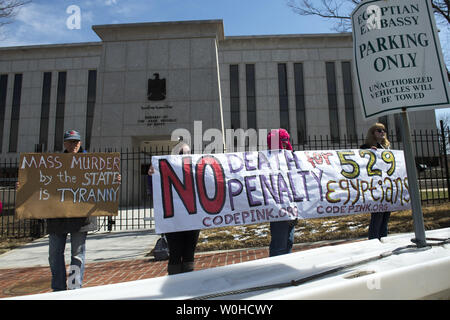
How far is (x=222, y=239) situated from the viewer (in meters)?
6.95

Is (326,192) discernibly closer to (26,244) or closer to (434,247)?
(434,247)

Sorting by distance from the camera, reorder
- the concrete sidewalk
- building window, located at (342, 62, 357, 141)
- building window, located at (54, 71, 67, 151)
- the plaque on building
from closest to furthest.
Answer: the concrete sidewalk, the plaque on building, building window, located at (342, 62, 357, 141), building window, located at (54, 71, 67, 151)

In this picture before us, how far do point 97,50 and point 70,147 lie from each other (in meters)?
32.1

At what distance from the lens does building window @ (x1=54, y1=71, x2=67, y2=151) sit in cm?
3123

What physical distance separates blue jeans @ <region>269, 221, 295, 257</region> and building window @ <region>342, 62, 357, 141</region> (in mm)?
28461

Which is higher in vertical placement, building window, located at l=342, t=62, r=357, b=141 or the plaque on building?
building window, located at l=342, t=62, r=357, b=141

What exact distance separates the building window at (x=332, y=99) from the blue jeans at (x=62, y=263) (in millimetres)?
28735

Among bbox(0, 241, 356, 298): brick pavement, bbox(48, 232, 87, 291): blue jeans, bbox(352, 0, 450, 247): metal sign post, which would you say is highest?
bbox(352, 0, 450, 247): metal sign post

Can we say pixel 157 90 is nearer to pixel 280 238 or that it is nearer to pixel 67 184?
pixel 67 184

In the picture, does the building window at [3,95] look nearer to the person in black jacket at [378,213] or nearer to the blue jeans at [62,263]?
the blue jeans at [62,263]

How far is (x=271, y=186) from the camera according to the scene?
3838 millimetres

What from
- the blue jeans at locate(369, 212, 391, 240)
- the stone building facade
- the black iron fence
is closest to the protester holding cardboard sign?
the black iron fence

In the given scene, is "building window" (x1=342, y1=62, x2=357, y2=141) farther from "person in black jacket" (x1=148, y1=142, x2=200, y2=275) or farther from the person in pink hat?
"person in black jacket" (x1=148, y1=142, x2=200, y2=275)

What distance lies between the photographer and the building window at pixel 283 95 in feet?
97.6
